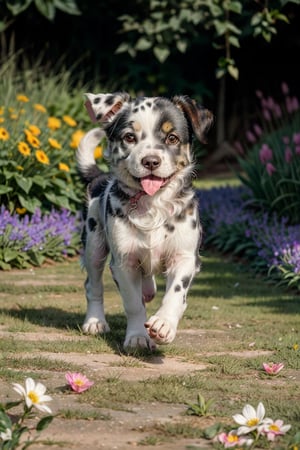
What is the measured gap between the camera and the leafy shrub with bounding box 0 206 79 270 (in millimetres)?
8375

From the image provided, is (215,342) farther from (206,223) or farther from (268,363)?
(206,223)

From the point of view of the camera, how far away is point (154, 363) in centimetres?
514

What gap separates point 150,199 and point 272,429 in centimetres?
199

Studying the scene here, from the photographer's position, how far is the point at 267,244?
8.48 m

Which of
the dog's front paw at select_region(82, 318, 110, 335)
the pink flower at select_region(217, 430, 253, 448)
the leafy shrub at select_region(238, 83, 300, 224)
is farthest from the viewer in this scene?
the leafy shrub at select_region(238, 83, 300, 224)

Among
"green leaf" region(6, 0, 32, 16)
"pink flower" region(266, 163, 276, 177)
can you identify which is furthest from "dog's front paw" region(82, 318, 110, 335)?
"green leaf" region(6, 0, 32, 16)

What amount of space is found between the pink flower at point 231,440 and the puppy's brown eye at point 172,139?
6.70 feet

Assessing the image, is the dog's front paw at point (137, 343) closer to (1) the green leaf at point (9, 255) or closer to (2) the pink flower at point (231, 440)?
(2) the pink flower at point (231, 440)

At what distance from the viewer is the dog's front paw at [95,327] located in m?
5.85

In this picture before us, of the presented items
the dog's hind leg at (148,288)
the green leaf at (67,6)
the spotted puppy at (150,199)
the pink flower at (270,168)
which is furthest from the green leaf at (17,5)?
the dog's hind leg at (148,288)

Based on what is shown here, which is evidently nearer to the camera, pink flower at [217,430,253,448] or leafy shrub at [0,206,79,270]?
pink flower at [217,430,253,448]

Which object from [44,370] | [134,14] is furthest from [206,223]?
[44,370]

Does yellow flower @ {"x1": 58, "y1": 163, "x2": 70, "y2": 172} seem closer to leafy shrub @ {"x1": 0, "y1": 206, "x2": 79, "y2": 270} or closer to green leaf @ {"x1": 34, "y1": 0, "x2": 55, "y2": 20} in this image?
leafy shrub @ {"x1": 0, "y1": 206, "x2": 79, "y2": 270}

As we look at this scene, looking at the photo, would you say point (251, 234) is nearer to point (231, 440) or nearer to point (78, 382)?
point (78, 382)
